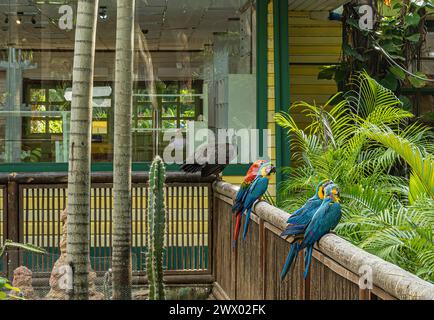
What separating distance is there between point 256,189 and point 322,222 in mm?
1816

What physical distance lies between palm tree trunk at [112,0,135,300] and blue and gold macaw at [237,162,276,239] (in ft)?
2.69

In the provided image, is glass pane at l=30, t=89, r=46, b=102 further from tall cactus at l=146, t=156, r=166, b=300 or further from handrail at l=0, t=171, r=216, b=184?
tall cactus at l=146, t=156, r=166, b=300

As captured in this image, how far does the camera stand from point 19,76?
8.99 meters

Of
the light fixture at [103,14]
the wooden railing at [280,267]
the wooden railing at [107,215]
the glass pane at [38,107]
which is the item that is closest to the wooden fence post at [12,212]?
the wooden railing at [107,215]

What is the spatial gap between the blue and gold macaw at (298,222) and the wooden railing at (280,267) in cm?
10

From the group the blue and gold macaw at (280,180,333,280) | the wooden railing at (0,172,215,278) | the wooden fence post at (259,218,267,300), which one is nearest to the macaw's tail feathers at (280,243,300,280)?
the blue and gold macaw at (280,180,333,280)

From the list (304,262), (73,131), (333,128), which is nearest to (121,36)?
(73,131)

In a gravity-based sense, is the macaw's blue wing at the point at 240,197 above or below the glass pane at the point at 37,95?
below

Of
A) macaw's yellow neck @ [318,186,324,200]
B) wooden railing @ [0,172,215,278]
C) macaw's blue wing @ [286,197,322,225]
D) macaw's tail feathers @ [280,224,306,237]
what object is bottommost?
wooden railing @ [0,172,215,278]

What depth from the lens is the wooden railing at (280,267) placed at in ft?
9.92

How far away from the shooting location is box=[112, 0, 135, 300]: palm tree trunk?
5602 millimetres

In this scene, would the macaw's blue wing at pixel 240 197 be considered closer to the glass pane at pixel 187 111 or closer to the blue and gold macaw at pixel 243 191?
the blue and gold macaw at pixel 243 191

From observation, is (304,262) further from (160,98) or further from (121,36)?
(160,98)
